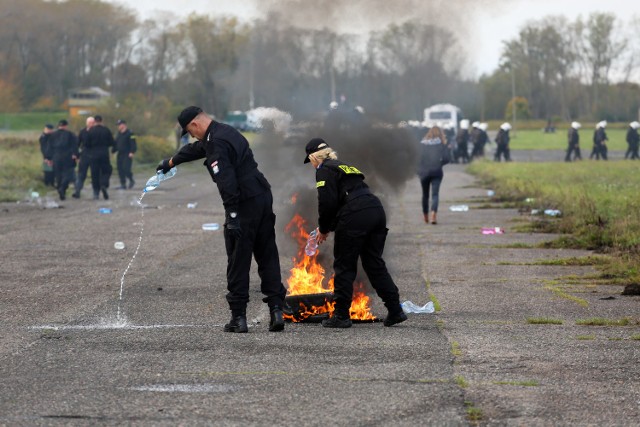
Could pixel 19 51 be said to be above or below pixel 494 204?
above

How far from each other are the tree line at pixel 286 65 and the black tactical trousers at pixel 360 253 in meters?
3.70

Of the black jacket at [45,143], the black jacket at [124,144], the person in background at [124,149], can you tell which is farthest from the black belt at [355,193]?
the black jacket at [124,144]

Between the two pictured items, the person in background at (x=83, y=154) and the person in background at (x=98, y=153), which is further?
the person in background at (x=83, y=154)

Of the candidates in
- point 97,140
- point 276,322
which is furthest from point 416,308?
point 97,140

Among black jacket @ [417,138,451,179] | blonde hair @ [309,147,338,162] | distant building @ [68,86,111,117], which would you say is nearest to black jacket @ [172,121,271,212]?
blonde hair @ [309,147,338,162]

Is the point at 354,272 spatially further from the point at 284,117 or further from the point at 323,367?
the point at 284,117

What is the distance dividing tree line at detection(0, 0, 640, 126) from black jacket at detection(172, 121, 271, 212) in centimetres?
375

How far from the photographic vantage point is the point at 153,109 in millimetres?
55656

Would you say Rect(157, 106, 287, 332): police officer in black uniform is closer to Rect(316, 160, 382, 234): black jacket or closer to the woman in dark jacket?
Rect(316, 160, 382, 234): black jacket

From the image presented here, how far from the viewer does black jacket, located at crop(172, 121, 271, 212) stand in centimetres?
916

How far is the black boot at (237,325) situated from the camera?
910 centimetres

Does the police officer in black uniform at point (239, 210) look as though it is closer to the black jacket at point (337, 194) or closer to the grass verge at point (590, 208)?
the black jacket at point (337, 194)

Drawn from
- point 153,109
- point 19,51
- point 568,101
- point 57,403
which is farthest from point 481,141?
point 568,101

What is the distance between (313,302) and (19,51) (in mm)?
61395
